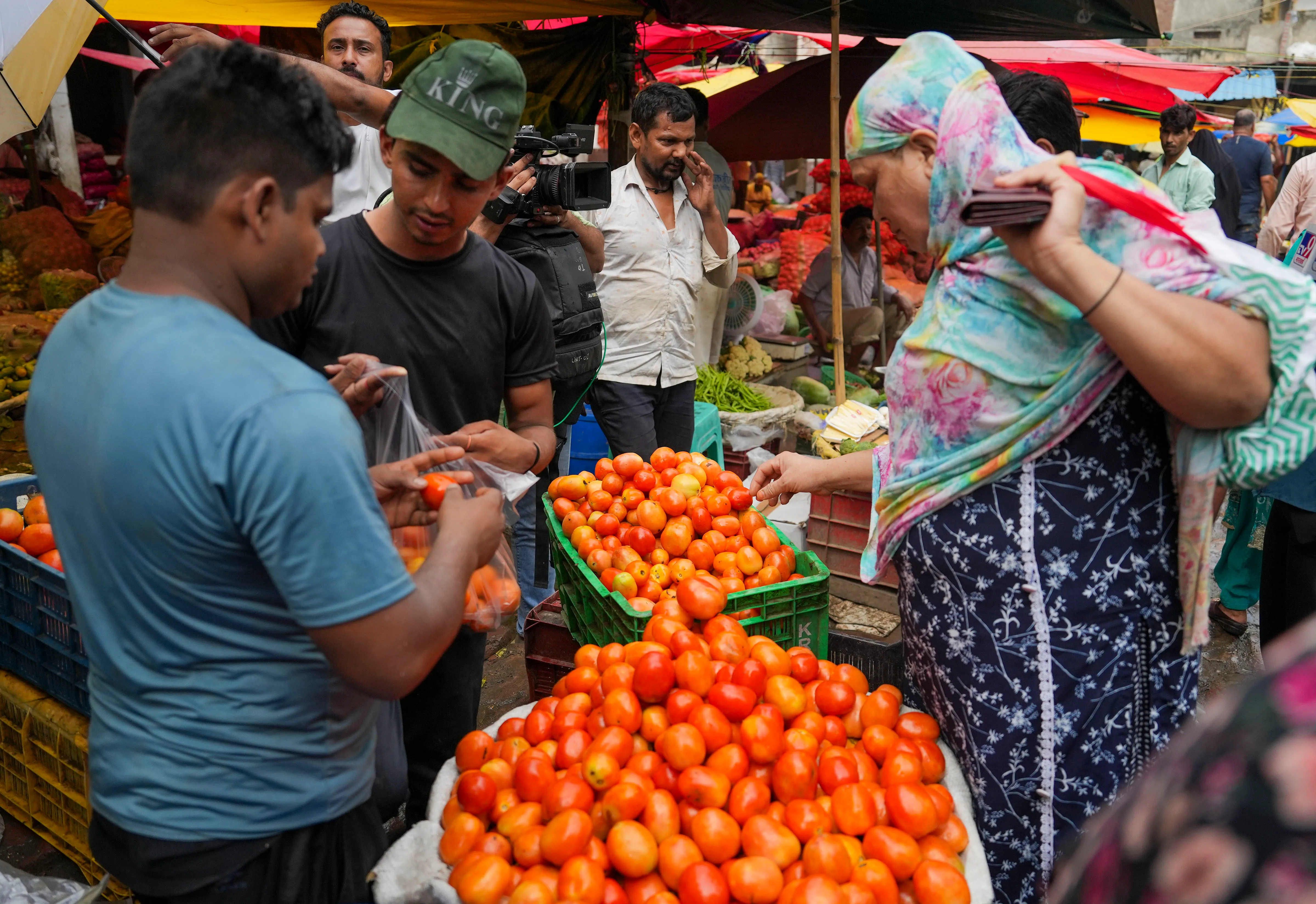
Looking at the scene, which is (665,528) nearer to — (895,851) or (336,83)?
(895,851)

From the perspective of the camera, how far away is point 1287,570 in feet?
11.4

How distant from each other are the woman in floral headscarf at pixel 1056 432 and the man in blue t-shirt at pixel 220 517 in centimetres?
101

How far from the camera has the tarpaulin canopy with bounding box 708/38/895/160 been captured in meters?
8.12

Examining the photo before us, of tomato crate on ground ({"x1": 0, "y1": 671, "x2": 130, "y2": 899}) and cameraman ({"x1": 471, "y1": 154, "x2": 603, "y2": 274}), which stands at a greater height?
cameraman ({"x1": 471, "y1": 154, "x2": 603, "y2": 274})

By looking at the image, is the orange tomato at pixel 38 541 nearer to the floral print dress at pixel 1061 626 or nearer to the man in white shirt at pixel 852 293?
the floral print dress at pixel 1061 626

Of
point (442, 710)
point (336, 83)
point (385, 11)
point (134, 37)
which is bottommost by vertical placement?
point (442, 710)

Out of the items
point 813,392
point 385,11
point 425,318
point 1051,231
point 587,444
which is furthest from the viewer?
point 813,392

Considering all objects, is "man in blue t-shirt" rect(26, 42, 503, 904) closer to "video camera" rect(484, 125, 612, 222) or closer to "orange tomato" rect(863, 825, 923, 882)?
"orange tomato" rect(863, 825, 923, 882)

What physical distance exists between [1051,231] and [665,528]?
5.60ft

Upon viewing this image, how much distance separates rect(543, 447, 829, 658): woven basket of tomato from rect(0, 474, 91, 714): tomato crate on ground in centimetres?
140

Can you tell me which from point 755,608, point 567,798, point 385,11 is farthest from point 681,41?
point 567,798

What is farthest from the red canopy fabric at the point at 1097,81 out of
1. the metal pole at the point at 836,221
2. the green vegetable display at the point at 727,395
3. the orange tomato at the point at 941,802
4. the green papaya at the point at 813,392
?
the orange tomato at the point at 941,802

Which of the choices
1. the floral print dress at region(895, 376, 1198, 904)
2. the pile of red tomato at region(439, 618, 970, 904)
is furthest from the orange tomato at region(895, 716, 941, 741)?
the floral print dress at region(895, 376, 1198, 904)

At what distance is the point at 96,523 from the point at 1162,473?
1798mm
